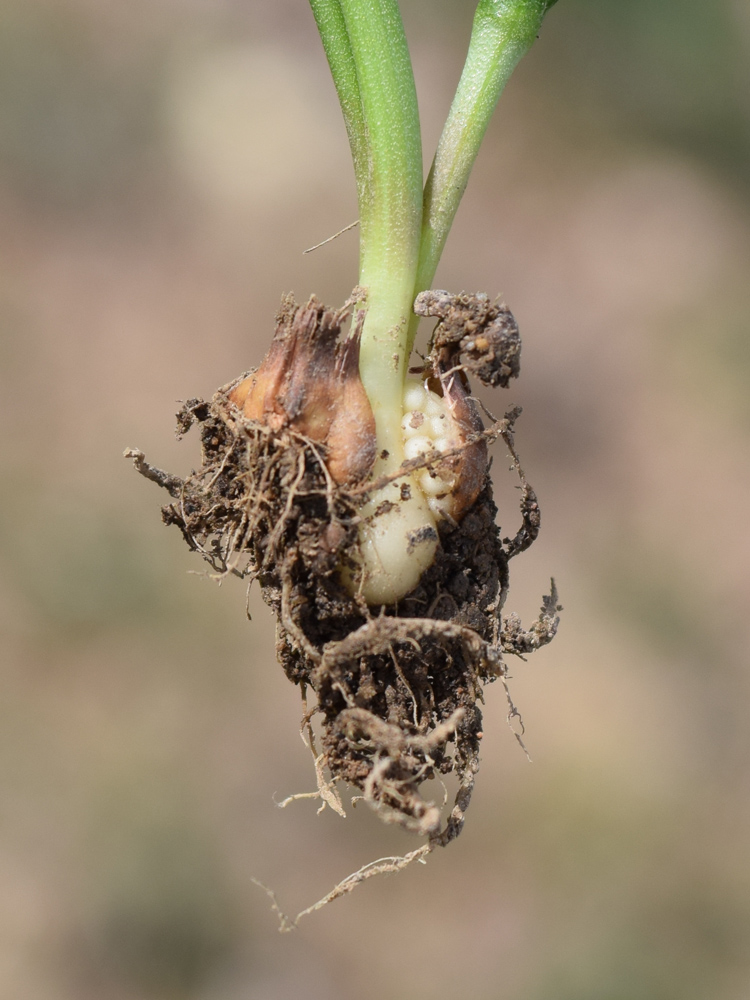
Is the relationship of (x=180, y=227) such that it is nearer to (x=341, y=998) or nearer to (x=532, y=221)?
(x=532, y=221)

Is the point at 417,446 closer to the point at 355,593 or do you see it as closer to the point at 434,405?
the point at 434,405

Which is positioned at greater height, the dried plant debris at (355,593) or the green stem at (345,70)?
the green stem at (345,70)

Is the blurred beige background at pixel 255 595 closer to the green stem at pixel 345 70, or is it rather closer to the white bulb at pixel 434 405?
the white bulb at pixel 434 405

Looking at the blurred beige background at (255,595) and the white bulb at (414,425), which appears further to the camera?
the blurred beige background at (255,595)

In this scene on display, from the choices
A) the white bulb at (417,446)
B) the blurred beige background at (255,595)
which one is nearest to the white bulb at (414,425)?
the white bulb at (417,446)

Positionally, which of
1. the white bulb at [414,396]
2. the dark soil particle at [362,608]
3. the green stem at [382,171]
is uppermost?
the green stem at [382,171]

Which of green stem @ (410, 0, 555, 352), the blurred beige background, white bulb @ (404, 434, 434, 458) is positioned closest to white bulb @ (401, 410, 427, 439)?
white bulb @ (404, 434, 434, 458)

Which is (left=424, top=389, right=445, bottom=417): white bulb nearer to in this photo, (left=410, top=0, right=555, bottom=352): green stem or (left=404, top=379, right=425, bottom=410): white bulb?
(left=404, top=379, right=425, bottom=410): white bulb

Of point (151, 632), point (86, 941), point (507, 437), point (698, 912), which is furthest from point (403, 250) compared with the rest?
point (698, 912)
